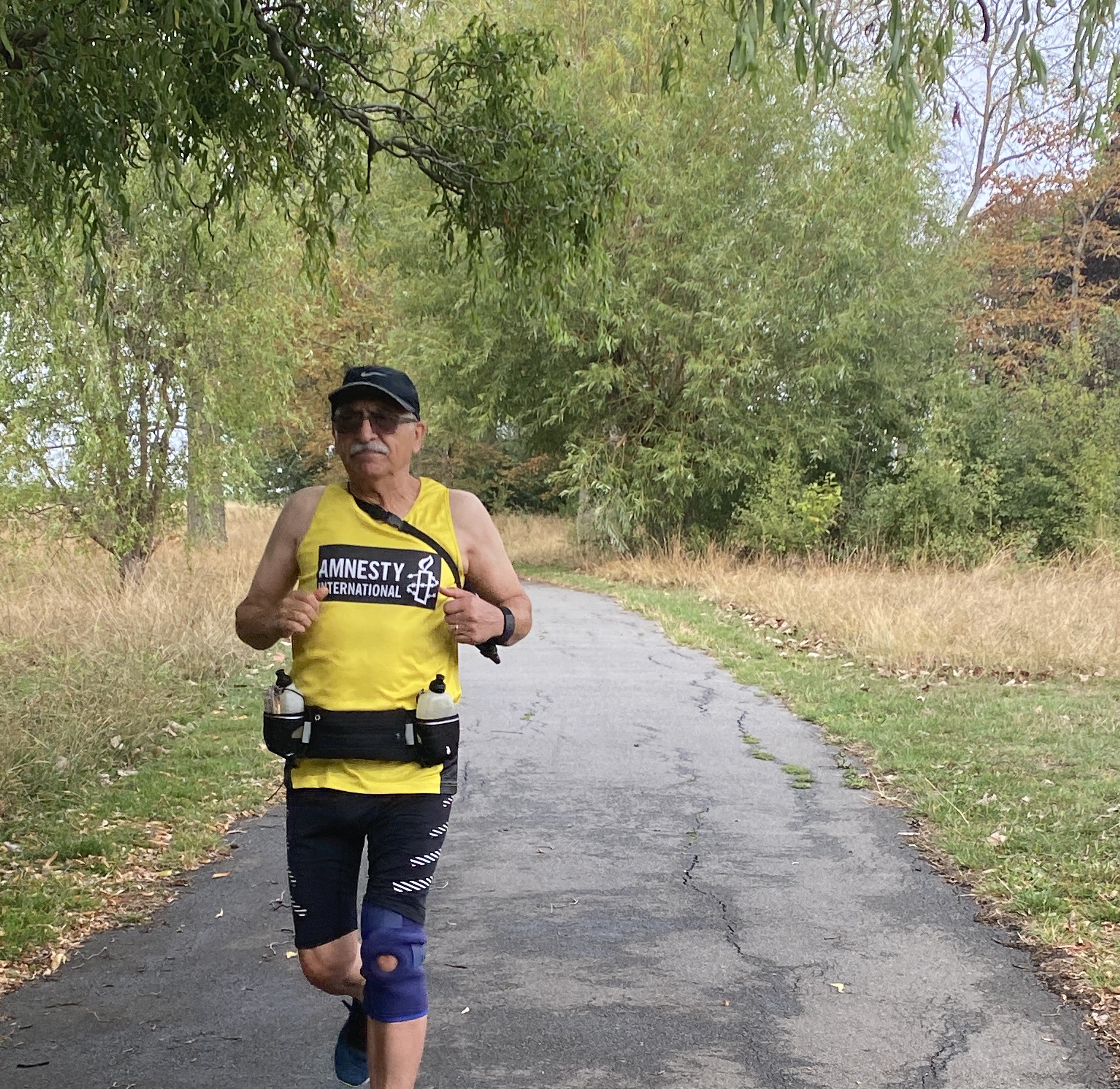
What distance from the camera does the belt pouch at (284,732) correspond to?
284 centimetres

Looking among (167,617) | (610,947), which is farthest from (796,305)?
(610,947)

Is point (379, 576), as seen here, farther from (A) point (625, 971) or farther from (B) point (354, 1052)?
(A) point (625, 971)

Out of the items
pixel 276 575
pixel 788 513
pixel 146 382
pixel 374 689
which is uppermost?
pixel 146 382

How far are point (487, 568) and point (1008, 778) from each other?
4911 mm

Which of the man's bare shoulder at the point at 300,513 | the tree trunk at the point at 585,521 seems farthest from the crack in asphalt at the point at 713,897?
the tree trunk at the point at 585,521

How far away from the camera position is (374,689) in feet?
9.43

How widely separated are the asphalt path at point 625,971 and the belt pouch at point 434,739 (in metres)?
1.08

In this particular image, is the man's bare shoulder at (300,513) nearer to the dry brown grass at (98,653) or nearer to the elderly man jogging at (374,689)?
the elderly man jogging at (374,689)

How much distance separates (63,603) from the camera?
11.0 metres

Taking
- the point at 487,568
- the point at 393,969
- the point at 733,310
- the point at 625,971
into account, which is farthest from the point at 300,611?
the point at 733,310

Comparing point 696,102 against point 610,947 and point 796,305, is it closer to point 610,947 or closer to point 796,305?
point 796,305

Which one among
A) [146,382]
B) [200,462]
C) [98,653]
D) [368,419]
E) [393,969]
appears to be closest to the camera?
[393,969]

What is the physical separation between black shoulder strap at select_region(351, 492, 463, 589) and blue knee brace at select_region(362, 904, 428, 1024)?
2.76 ft

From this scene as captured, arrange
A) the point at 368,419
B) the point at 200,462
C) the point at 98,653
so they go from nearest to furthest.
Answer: the point at 368,419 → the point at 98,653 → the point at 200,462
